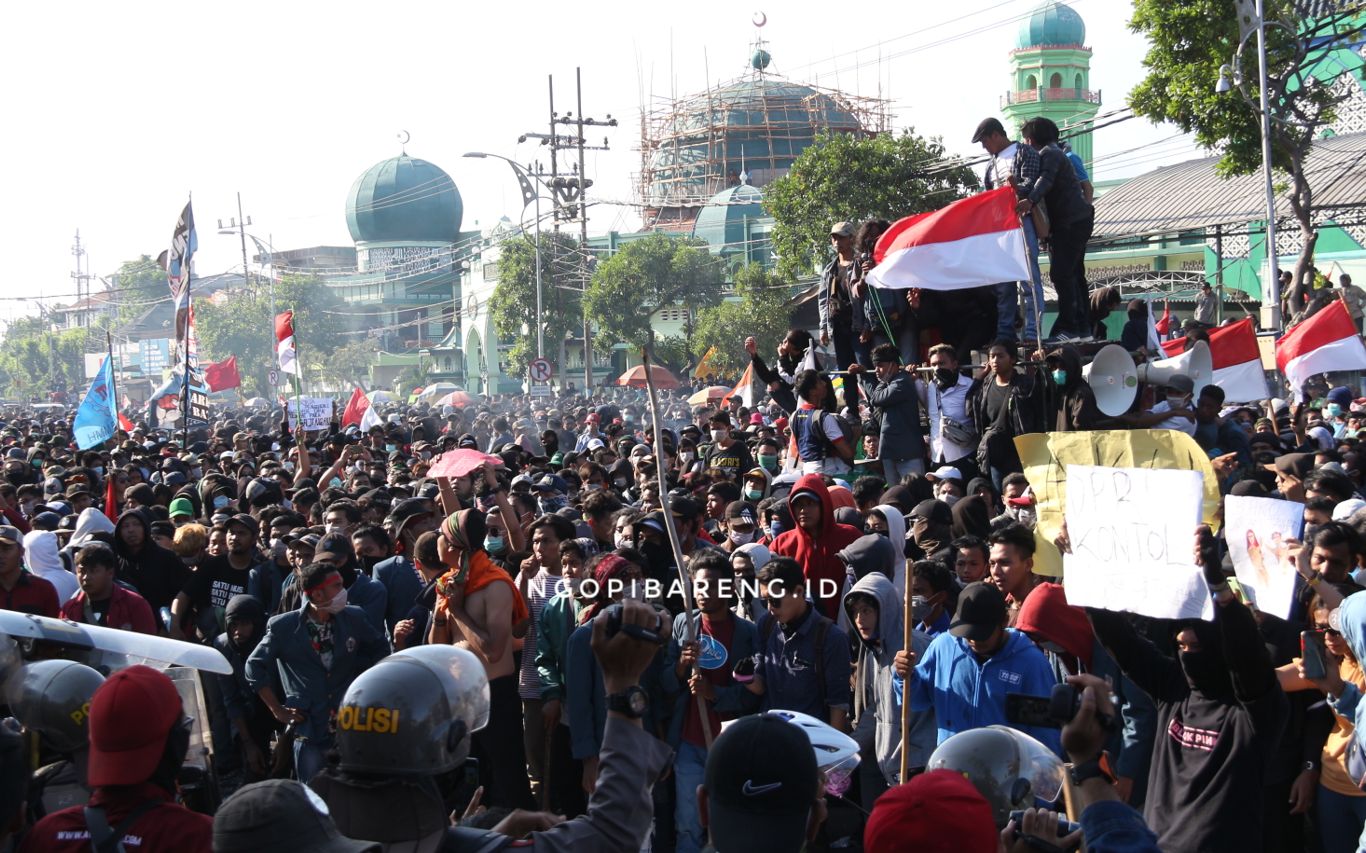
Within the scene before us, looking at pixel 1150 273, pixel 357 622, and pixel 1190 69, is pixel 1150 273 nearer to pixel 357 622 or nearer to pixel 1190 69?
pixel 1190 69

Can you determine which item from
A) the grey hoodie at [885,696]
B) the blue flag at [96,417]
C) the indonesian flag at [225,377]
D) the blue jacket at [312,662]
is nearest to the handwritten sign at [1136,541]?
the grey hoodie at [885,696]

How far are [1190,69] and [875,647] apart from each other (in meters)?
A: 15.9

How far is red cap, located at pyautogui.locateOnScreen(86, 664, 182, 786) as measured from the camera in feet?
10.7

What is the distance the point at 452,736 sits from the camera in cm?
292

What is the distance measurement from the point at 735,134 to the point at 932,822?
64625 millimetres

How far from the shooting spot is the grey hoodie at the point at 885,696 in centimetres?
560

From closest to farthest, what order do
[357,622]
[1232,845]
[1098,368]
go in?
1. [1232,845]
2. [357,622]
3. [1098,368]

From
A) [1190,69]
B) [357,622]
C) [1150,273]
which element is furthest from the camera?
[1150,273]

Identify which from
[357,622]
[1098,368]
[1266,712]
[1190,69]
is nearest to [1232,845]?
[1266,712]

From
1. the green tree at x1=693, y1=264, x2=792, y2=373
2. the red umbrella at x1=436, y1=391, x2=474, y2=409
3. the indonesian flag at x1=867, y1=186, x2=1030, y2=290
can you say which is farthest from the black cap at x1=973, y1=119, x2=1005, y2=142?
the red umbrella at x1=436, y1=391, x2=474, y2=409

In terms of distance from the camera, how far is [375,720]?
2.86 m

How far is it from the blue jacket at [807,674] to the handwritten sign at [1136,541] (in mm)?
1287

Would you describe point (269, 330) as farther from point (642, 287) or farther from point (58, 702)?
point (58, 702)

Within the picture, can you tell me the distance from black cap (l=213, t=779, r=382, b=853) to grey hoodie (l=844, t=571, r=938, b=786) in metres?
3.28
